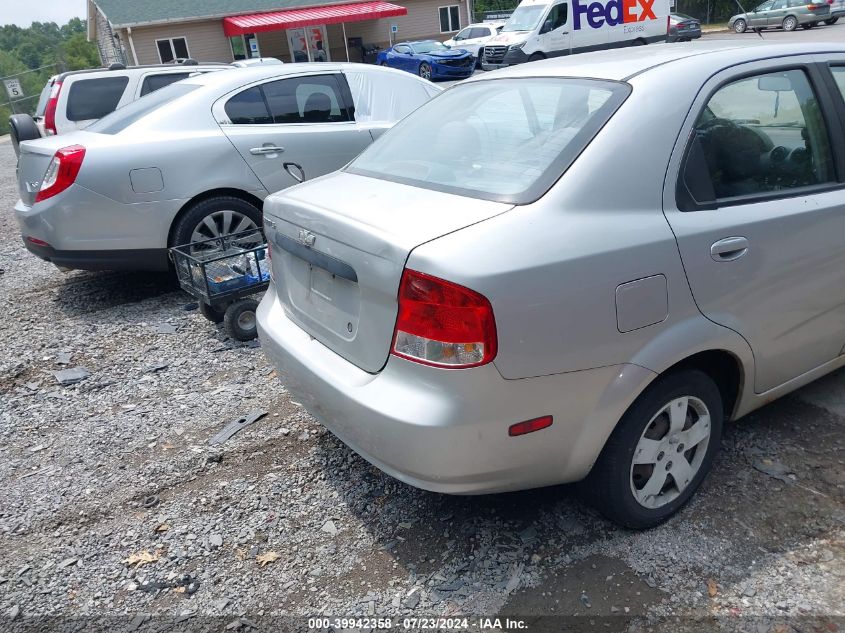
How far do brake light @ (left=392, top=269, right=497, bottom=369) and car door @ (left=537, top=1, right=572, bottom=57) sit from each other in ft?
73.6

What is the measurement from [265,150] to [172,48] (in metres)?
29.6

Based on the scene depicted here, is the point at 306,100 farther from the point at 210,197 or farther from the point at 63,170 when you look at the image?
the point at 63,170

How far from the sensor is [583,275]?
2332 millimetres

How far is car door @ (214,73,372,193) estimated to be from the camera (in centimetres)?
586

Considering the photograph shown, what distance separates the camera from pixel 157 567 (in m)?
2.88

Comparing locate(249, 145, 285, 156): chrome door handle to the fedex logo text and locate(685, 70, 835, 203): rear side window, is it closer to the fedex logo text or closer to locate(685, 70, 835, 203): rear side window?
locate(685, 70, 835, 203): rear side window

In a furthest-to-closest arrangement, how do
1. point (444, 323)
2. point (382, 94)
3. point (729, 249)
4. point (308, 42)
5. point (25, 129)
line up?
point (308, 42)
point (25, 129)
point (382, 94)
point (729, 249)
point (444, 323)

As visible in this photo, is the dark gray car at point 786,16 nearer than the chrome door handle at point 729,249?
No

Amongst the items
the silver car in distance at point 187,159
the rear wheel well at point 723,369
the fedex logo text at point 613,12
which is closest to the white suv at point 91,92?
the silver car in distance at point 187,159

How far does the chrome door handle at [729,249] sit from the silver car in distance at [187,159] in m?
3.35

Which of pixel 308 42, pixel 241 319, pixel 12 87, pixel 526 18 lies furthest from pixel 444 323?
pixel 308 42

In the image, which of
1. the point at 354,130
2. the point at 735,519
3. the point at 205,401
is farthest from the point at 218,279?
the point at 735,519

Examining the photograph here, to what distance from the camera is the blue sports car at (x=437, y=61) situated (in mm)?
26438

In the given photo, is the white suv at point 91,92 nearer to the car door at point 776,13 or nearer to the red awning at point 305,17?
the red awning at point 305,17
